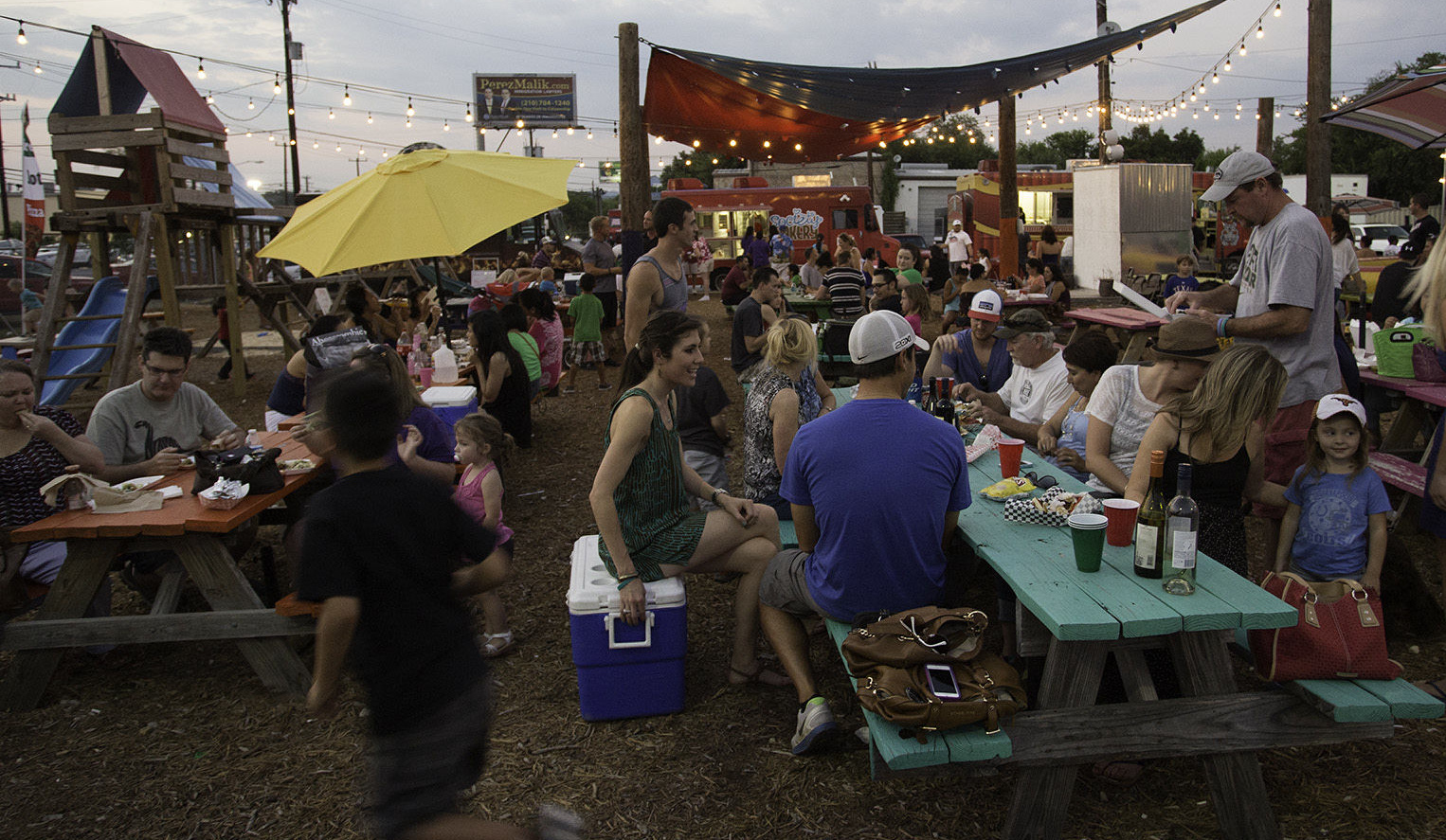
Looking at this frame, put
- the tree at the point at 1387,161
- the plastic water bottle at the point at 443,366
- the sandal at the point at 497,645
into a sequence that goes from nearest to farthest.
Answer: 1. the sandal at the point at 497,645
2. the plastic water bottle at the point at 443,366
3. the tree at the point at 1387,161

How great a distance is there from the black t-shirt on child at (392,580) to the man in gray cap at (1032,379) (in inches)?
134

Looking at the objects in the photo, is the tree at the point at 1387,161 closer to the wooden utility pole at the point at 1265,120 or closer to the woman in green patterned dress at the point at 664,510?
the wooden utility pole at the point at 1265,120

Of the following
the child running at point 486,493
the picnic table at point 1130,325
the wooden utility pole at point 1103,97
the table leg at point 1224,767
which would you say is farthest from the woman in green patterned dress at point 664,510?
the wooden utility pole at point 1103,97

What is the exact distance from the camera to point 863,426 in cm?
289

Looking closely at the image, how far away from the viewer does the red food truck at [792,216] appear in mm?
23984

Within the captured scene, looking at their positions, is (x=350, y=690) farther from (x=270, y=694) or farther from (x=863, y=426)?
(x=863, y=426)

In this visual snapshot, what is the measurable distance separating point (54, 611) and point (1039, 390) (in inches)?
185

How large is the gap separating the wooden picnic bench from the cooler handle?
3.54 feet

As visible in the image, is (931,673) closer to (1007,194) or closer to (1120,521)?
(1120,521)

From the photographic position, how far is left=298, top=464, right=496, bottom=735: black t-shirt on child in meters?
1.98

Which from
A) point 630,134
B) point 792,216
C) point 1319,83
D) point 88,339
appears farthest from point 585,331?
point 792,216

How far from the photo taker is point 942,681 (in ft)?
7.92

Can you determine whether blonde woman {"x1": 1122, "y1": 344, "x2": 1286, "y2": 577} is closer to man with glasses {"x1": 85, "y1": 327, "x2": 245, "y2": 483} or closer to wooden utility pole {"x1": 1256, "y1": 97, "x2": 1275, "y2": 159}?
man with glasses {"x1": 85, "y1": 327, "x2": 245, "y2": 483}

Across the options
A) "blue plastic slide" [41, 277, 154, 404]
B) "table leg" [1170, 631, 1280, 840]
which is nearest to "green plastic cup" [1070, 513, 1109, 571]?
"table leg" [1170, 631, 1280, 840]
